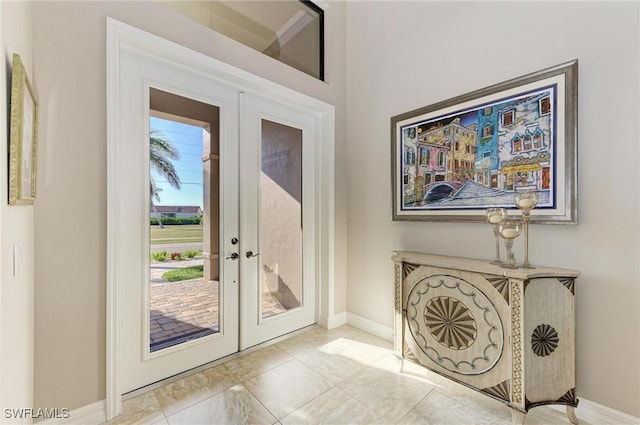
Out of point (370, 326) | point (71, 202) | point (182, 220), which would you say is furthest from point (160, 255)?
point (370, 326)

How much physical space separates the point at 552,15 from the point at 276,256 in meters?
2.69

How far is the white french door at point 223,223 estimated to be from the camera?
1.90m

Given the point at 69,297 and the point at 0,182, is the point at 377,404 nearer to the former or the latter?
the point at 69,297

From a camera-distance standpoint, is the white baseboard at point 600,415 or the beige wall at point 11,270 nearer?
the beige wall at point 11,270

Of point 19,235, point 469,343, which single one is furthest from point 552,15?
point 19,235

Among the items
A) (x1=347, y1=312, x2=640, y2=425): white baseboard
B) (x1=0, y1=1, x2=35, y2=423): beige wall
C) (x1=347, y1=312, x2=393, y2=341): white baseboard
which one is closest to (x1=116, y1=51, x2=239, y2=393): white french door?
(x1=0, y1=1, x2=35, y2=423): beige wall

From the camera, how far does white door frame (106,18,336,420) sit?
167 cm

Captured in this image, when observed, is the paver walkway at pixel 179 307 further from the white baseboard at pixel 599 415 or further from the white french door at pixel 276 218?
the white baseboard at pixel 599 415

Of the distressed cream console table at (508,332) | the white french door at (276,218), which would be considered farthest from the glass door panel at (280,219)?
the distressed cream console table at (508,332)

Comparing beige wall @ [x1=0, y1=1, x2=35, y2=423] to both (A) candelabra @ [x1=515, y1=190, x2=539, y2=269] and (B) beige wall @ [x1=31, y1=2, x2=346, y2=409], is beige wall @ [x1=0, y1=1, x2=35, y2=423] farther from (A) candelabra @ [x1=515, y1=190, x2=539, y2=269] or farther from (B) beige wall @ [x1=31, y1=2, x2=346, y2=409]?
(A) candelabra @ [x1=515, y1=190, x2=539, y2=269]

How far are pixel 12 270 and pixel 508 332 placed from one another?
2290mm

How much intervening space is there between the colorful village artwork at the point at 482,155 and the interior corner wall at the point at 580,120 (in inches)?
6.5

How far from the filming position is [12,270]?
102cm

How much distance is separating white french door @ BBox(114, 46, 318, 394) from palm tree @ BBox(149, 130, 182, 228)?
0.03m
